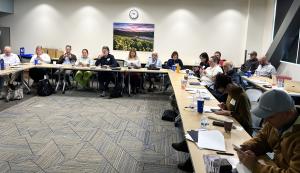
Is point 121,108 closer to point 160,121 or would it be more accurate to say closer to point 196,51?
point 160,121

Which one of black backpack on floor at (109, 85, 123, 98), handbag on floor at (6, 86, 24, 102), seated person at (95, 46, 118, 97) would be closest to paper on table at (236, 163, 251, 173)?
black backpack on floor at (109, 85, 123, 98)

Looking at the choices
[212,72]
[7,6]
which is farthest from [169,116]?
[7,6]

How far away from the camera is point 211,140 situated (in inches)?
89.9

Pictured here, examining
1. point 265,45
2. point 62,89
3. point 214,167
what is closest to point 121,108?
point 62,89

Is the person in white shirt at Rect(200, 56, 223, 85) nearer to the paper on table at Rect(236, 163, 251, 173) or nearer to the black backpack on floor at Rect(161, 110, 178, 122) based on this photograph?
the black backpack on floor at Rect(161, 110, 178, 122)

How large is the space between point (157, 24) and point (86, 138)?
6.49 meters

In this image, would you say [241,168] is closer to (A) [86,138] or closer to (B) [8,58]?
(A) [86,138]

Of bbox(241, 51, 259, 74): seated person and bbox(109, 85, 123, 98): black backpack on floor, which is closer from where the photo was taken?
bbox(109, 85, 123, 98): black backpack on floor

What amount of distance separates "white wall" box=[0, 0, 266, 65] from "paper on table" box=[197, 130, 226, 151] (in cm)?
769

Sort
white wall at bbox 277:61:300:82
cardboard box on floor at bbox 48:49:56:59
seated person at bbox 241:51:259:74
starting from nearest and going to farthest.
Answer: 1. white wall at bbox 277:61:300:82
2. seated person at bbox 241:51:259:74
3. cardboard box on floor at bbox 48:49:56:59

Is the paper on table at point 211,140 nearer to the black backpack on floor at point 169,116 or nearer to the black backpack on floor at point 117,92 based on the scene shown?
the black backpack on floor at point 169,116

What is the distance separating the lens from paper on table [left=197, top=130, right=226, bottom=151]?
7.12ft

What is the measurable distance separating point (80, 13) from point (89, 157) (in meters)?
7.52

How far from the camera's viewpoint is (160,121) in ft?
17.7
